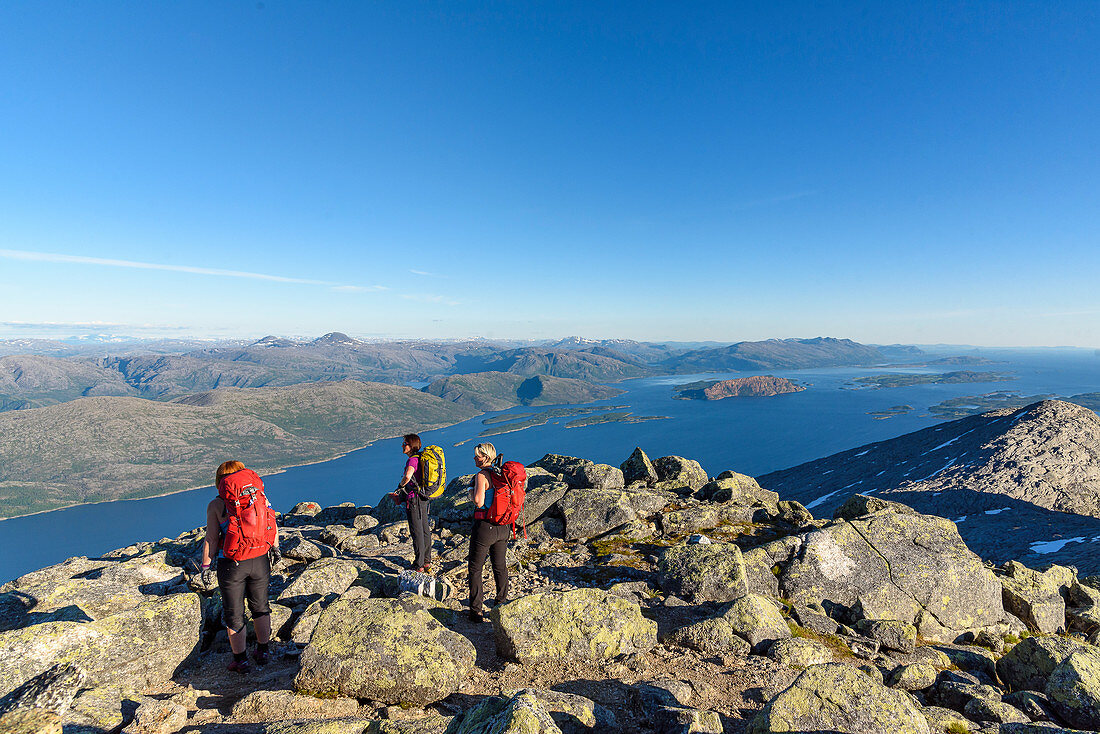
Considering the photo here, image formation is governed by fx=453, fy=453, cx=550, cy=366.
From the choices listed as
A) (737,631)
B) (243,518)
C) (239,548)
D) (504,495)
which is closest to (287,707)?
(239,548)

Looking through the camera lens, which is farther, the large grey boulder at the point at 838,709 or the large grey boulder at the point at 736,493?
the large grey boulder at the point at 736,493

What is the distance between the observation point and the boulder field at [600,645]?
21.3 ft

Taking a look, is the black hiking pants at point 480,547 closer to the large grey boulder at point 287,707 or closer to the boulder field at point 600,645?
the boulder field at point 600,645

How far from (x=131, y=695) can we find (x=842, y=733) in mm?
10646

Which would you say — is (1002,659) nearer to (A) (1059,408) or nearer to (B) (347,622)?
(B) (347,622)

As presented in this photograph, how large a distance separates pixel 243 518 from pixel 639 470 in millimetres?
19592

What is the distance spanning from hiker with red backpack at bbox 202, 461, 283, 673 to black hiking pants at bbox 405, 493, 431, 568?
4.93m

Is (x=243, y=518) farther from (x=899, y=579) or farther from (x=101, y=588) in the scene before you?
(x=899, y=579)

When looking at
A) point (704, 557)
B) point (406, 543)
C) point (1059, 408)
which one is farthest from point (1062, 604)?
point (1059, 408)

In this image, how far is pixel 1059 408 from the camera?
101750mm

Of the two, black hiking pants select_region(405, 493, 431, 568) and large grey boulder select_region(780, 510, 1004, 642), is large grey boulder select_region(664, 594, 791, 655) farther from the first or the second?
black hiking pants select_region(405, 493, 431, 568)

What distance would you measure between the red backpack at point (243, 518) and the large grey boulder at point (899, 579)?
1296 centimetres

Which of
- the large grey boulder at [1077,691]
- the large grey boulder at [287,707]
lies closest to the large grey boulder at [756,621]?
the large grey boulder at [1077,691]

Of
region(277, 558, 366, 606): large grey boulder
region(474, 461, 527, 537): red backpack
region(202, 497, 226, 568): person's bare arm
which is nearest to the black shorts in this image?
region(202, 497, 226, 568): person's bare arm
